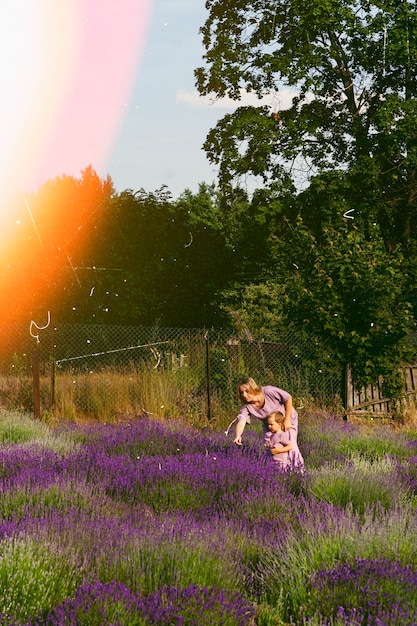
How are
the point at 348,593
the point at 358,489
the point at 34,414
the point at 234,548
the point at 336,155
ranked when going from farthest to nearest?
the point at 336,155
the point at 34,414
the point at 358,489
the point at 234,548
the point at 348,593

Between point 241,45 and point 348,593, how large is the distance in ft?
77.7

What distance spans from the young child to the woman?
0.07 m

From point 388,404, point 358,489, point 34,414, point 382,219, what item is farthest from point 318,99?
point 358,489

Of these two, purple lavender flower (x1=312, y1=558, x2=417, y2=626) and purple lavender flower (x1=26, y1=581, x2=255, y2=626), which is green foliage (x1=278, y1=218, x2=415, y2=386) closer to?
purple lavender flower (x1=312, y1=558, x2=417, y2=626)

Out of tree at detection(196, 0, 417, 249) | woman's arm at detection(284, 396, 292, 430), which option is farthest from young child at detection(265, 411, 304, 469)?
tree at detection(196, 0, 417, 249)

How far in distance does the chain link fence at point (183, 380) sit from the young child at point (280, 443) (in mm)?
5978

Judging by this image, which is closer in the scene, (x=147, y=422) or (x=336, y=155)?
(x=147, y=422)

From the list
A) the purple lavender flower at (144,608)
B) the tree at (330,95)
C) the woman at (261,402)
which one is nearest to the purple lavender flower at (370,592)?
the purple lavender flower at (144,608)

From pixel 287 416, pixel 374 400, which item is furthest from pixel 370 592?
pixel 374 400

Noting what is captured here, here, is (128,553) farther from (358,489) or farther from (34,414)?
(34,414)

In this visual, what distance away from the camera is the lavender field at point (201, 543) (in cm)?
427

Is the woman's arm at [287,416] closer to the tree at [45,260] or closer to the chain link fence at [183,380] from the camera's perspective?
the chain link fence at [183,380]

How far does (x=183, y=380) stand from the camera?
15.3 meters

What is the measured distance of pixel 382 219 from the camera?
2542cm
